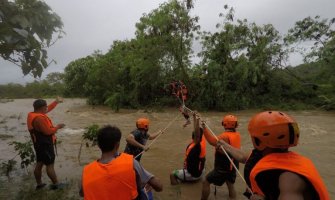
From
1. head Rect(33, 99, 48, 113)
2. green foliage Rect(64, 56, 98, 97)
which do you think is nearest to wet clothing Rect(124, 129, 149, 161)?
head Rect(33, 99, 48, 113)

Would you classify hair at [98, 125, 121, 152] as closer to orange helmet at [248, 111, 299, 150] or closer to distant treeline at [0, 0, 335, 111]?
orange helmet at [248, 111, 299, 150]

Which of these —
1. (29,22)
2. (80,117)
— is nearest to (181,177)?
(29,22)

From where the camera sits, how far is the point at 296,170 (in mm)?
2143

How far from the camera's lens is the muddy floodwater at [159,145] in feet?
22.7

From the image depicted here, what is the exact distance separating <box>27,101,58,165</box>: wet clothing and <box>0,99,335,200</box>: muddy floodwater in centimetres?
74

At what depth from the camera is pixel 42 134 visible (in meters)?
6.25

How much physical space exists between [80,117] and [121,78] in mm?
4940

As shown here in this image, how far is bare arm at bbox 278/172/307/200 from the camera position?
2.09 meters

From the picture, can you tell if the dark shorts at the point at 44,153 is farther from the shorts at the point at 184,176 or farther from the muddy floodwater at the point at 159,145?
the shorts at the point at 184,176

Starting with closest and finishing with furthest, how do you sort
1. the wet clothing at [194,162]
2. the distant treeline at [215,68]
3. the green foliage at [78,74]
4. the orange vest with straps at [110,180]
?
the orange vest with straps at [110,180] → the wet clothing at [194,162] → the distant treeline at [215,68] → the green foliage at [78,74]

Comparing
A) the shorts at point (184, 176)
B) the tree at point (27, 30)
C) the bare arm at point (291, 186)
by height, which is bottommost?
the shorts at point (184, 176)

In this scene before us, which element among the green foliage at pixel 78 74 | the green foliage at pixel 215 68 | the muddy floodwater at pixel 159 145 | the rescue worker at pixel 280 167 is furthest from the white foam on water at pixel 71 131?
the rescue worker at pixel 280 167

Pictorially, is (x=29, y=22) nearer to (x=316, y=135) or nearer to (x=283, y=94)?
(x=316, y=135)

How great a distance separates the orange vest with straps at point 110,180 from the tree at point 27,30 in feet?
6.03
